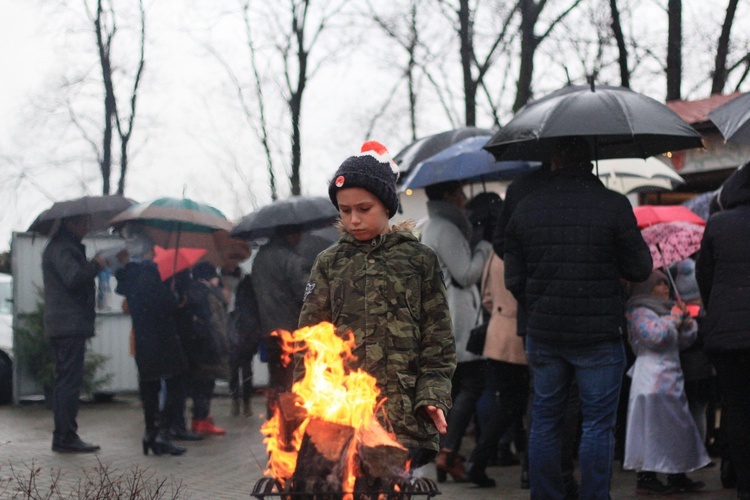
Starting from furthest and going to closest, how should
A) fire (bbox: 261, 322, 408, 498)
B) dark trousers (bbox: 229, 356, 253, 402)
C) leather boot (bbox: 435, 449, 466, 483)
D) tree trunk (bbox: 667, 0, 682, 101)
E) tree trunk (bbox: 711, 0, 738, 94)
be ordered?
tree trunk (bbox: 711, 0, 738, 94) < tree trunk (bbox: 667, 0, 682, 101) < dark trousers (bbox: 229, 356, 253, 402) < leather boot (bbox: 435, 449, 466, 483) < fire (bbox: 261, 322, 408, 498)

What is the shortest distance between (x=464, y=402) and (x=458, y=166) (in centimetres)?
195

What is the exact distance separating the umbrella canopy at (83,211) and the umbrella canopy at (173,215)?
11 cm

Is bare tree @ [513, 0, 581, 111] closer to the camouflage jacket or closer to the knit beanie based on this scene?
the knit beanie

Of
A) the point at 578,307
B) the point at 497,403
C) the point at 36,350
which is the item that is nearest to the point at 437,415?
the point at 578,307

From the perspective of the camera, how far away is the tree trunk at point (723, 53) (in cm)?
2218

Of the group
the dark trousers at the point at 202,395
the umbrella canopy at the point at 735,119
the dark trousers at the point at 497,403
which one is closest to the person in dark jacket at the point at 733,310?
the umbrella canopy at the point at 735,119

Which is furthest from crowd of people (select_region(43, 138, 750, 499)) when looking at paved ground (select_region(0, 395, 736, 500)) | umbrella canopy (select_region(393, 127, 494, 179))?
umbrella canopy (select_region(393, 127, 494, 179))

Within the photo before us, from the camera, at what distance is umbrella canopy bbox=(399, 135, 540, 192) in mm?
7855

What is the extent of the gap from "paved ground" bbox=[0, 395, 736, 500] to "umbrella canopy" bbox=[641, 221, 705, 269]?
1.67 metres

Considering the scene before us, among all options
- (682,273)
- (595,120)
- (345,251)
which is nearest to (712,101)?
(682,273)

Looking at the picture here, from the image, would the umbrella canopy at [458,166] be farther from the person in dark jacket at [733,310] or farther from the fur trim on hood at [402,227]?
the fur trim on hood at [402,227]

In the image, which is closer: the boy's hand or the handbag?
the boy's hand

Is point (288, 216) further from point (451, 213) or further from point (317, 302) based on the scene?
point (317, 302)

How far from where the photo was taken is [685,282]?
7504 mm
